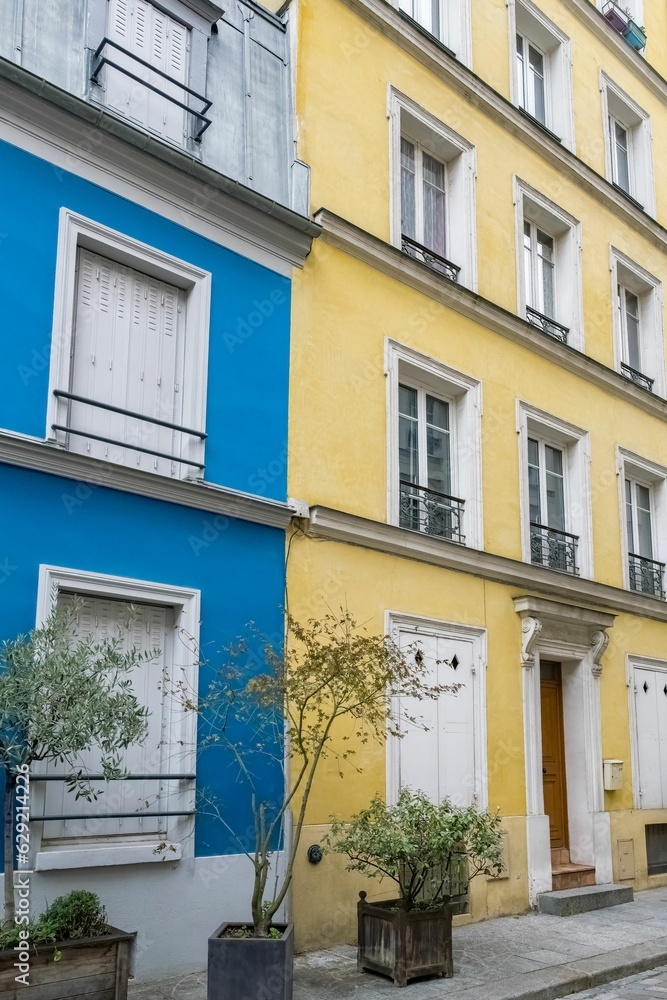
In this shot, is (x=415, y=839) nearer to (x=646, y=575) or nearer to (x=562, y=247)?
(x=646, y=575)

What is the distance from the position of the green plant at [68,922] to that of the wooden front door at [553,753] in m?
7.03

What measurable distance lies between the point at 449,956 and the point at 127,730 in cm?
354

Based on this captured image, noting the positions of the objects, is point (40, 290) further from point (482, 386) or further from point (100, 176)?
point (482, 386)

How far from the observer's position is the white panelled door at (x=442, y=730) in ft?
33.7

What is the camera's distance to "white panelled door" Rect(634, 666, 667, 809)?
1348cm

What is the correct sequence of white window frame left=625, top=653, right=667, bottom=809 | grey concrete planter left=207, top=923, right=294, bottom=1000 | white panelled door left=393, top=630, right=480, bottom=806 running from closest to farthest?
1. grey concrete planter left=207, top=923, right=294, bottom=1000
2. white panelled door left=393, top=630, right=480, bottom=806
3. white window frame left=625, top=653, right=667, bottom=809

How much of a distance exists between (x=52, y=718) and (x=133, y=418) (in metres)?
3.04

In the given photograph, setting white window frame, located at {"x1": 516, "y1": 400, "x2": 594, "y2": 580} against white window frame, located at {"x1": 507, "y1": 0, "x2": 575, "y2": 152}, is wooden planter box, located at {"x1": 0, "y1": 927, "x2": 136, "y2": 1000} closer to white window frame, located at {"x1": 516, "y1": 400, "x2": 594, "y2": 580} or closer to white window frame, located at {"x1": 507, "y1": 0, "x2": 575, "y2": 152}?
white window frame, located at {"x1": 516, "y1": 400, "x2": 594, "y2": 580}

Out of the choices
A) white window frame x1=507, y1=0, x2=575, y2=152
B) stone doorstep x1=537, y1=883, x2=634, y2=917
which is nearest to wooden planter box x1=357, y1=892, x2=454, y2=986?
stone doorstep x1=537, y1=883, x2=634, y2=917

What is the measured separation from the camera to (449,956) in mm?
8180

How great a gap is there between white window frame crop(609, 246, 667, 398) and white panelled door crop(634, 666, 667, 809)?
462cm

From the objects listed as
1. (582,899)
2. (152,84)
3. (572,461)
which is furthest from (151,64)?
(582,899)

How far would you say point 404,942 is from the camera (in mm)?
7941

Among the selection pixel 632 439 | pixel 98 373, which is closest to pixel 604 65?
pixel 632 439
